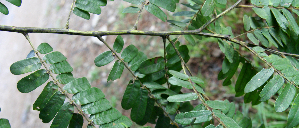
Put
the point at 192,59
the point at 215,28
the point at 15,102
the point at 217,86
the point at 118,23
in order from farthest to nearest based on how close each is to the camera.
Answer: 1. the point at 15,102
2. the point at 118,23
3. the point at 192,59
4. the point at 217,86
5. the point at 215,28

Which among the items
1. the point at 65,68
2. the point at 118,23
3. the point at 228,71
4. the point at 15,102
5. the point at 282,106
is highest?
the point at 15,102

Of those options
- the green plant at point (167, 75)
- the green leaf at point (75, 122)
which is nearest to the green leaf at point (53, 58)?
the green plant at point (167, 75)

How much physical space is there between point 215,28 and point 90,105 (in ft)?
2.10

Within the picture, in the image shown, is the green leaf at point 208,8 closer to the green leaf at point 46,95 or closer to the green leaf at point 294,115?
the green leaf at point 294,115

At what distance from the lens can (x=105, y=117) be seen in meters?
0.79

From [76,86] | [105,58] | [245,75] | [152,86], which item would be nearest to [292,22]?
[245,75]

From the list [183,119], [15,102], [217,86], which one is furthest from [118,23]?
[183,119]

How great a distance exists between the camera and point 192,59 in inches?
109

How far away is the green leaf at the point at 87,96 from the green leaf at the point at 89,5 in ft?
1.10

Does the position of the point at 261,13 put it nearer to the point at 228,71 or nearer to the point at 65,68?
the point at 228,71

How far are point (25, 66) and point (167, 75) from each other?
1.87ft

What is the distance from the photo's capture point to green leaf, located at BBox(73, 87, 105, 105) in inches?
31.5

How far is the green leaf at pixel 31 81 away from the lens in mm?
793

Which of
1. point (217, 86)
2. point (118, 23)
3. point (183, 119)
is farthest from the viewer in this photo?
point (118, 23)
